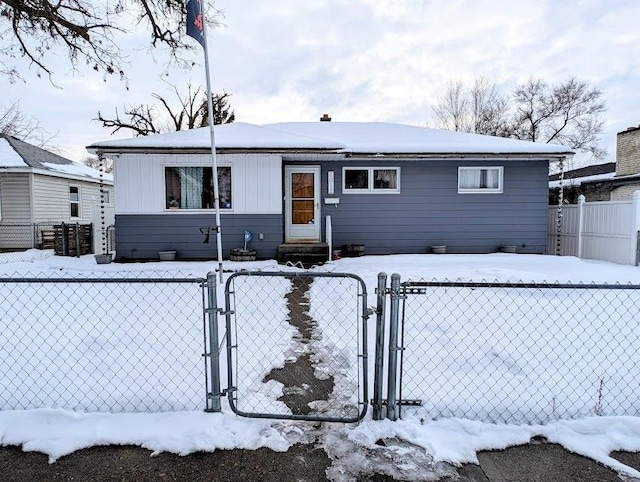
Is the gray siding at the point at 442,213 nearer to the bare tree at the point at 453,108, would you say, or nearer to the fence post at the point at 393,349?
the fence post at the point at 393,349

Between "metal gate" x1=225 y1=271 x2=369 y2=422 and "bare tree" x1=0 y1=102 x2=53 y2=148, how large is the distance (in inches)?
1126

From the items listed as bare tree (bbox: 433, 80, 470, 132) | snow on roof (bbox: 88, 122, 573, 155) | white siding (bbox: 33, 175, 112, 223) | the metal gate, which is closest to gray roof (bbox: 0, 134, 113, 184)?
white siding (bbox: 33, 175, 112, 223)

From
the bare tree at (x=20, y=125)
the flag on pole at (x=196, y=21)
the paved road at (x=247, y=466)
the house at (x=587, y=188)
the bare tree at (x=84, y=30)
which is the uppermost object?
the bare tree at (x=20, y=125)

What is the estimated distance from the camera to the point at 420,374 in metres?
3.61

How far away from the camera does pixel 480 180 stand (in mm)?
11242

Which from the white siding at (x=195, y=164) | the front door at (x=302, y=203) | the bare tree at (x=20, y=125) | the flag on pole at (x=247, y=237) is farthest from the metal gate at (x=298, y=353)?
the bare tree at (x=20, y=125)

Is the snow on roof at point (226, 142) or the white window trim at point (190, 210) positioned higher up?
the snow on roof at point (226, 142)

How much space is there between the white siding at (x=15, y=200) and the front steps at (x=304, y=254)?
10547 mm

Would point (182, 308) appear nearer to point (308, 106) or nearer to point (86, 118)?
point (308, 106)

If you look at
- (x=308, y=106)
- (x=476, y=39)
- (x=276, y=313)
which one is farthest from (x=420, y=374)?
(x=308, y=106)

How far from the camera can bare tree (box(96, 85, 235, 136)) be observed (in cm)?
2675

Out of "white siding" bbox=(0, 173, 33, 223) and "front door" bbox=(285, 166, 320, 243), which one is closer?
"front door" bbox=(285, 166, 320, 243)

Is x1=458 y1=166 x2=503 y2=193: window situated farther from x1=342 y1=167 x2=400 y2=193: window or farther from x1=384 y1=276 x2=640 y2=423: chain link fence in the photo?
x1=384 y1=276 x2=640 y2=423: chain link fence

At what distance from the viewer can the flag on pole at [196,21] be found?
7051 mm
